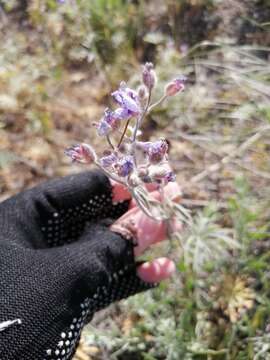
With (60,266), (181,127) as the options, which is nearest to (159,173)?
(60,266)

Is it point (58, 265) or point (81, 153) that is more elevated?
point (81, 153)

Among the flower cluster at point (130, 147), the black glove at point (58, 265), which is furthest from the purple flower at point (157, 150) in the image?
the black glove at point (58, 265)

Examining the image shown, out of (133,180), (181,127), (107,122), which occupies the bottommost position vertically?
(181,127)

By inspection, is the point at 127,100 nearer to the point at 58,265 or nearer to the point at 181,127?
the point at 58,265

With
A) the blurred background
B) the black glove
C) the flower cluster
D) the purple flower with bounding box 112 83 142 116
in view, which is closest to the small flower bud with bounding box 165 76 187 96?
the flower cluster

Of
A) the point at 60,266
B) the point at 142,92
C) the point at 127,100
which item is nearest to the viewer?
the point at 127,100

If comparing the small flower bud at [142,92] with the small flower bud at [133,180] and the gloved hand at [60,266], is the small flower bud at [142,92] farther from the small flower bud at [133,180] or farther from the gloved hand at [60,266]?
the gloved hand at [60,266]

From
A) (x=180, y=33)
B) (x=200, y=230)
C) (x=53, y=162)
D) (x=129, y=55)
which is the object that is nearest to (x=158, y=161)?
(x=200, y=230)

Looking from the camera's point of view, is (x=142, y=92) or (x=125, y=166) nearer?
(x=125, y=166)

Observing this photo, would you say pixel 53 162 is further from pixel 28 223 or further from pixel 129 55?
pixel 28 223

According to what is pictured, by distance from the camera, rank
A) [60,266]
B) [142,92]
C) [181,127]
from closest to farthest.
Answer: [142,92] → [60,266] → [181,127]
